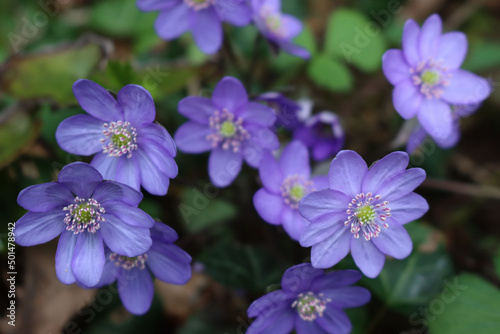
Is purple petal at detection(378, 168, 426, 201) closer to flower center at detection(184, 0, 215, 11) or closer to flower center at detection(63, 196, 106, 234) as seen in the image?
flower center at detection(63, 196, 106, 234)

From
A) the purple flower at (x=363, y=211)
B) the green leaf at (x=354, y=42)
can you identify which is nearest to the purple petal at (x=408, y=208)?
the purple flower at (x=363, y=211)

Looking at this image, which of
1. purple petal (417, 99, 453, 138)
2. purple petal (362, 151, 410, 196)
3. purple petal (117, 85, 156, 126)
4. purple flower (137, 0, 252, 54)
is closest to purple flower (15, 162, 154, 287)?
purple petal (117, 85, 156, 126)

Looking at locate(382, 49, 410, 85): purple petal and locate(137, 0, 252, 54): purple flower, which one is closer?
locate(382, 49, 410, 85): purple petal

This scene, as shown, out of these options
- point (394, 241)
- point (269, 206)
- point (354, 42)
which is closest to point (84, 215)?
point (269, 206)

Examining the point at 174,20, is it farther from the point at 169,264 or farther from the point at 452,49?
the point at 452,49

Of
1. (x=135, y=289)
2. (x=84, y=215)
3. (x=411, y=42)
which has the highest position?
(x=411, y=42)

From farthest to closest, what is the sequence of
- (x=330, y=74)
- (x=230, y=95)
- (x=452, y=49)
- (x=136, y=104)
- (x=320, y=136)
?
1. (x=330, y=74)
2. (x=320, y=136)
3. (x=452, y=49)
4. (x=230, y=95)
5. (x=136, y=104)
